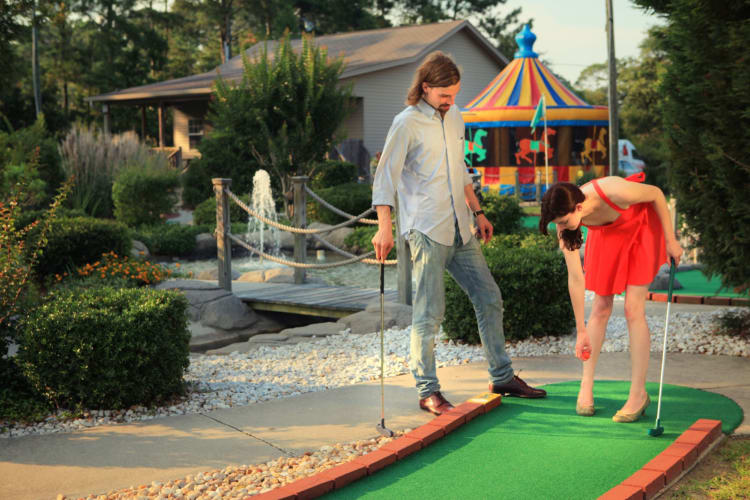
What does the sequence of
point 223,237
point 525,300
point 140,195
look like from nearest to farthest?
point 525,300 < point 223,237 < point 140,195

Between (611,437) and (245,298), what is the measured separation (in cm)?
637

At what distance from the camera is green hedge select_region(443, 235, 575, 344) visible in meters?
6.29

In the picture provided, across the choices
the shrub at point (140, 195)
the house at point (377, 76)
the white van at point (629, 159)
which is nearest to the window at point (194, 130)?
the house at point (377, 76)

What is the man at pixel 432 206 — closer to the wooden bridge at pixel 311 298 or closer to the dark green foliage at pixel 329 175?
the wooden bridge at pixel 311 298

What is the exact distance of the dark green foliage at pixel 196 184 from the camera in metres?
22.1

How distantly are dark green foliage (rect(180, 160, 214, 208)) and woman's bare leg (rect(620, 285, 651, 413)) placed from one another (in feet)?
62.0

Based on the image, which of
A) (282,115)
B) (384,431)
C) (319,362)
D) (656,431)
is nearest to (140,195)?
(282,115)

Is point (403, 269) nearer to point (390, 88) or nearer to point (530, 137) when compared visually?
point (530, 137)

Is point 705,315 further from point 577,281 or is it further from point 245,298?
point 245,298

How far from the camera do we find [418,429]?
13.2ft

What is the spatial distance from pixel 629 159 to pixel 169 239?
16.1 meters

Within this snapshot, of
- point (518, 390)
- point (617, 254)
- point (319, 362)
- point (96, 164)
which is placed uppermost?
point (96, 164)

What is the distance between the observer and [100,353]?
469cm

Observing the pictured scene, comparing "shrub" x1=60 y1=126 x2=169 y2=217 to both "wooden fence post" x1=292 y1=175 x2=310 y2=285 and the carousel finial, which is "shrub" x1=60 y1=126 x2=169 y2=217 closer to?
"wooden fence post" x1=292 y1=175 x2=310 y2=285
